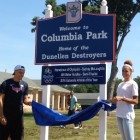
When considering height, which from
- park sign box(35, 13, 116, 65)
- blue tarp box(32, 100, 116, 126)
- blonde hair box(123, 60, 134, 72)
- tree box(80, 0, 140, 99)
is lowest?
blue tarp box(32, 100, 116, 126)

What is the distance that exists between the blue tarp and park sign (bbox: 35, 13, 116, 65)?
100 cm

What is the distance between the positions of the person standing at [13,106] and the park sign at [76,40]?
1641 millimetres

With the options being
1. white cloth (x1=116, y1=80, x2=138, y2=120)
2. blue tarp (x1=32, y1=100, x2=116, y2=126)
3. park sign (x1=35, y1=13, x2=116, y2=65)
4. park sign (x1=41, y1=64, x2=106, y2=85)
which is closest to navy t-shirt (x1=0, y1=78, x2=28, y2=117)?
blue tarp (x1=32, y1=100, x2=116, y2=126)

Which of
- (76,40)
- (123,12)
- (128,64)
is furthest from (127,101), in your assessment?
(123,12)

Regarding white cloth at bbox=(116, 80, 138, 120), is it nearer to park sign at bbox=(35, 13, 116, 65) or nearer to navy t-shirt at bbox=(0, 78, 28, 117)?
park sign at bbox=(35, 13, 116, 65)

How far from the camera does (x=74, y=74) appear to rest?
29.0 feet

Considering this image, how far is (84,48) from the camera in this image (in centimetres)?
876

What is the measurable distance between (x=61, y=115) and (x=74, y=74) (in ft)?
3.09

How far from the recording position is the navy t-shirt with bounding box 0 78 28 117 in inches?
295

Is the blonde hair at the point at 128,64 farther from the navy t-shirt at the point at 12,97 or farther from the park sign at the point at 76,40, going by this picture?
the navy t-shirt at the point at 12,97

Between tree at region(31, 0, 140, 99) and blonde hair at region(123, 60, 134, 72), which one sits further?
tree at region(31, 0, 140, 99)

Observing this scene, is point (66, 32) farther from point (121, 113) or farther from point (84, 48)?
point (121, 113)

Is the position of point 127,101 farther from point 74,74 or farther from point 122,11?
point 122,11

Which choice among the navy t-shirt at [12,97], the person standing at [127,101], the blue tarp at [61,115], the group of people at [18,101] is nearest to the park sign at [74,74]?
the blue tarp at [61,115]
